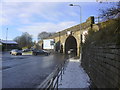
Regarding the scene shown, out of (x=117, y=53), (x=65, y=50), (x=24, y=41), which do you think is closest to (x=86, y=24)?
(x=65, y=50)

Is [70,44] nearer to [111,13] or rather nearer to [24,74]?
[24,74]

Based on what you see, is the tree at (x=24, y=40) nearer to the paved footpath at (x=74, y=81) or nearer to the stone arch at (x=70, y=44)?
the stone arch at (x=70, y=44)

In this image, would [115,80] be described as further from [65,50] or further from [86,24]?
[65,50]

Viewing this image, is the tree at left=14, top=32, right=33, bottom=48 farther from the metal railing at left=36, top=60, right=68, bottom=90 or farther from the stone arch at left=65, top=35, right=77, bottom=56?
the metal railing at left=36, top=60, right=68, bottom=90

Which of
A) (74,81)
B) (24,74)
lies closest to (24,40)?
(24,74)

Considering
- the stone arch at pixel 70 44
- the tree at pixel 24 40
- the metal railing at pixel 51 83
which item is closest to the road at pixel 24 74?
the metal railing at pixel 51 83

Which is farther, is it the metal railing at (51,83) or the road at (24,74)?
the road at (24,74)

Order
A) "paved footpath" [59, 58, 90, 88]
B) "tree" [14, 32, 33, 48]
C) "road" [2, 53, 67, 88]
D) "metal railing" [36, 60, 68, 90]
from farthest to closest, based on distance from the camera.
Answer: "tree" [14, 32, 33, 48] < "road" [2, 53, 67, 88] < "paved footpath" [59, 58, 90, 88] < "metal railing" [36, 60, 68, 90]

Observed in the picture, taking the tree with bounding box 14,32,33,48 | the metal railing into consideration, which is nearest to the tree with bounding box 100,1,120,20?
the metal railing

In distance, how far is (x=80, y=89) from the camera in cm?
791

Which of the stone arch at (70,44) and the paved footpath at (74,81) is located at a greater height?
the stone arch at (70,44)

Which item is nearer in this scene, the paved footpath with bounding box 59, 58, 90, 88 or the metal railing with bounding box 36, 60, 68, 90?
the metal railing with bounding box 36, 60, 68, 90

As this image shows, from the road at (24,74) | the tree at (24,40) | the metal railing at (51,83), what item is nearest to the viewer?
the metal railing at (51,83)

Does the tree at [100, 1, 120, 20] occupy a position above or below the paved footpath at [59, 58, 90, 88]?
above
